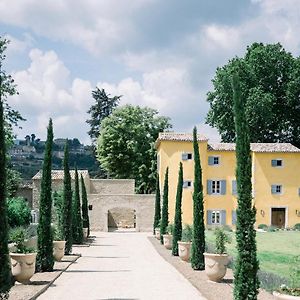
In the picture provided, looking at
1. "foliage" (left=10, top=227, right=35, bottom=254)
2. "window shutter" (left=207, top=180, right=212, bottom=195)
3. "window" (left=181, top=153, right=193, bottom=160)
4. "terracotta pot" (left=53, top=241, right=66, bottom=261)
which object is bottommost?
"terracotta pot" (left=53, top=241, right=66, bottom=261)

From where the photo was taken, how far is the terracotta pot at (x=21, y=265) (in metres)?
13.6

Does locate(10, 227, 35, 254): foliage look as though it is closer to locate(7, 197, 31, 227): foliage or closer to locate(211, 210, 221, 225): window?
locate(7, 197, 31, 227): foliage

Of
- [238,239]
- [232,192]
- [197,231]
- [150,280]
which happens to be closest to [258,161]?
[232,192]

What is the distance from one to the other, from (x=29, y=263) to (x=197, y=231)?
21.2 feet

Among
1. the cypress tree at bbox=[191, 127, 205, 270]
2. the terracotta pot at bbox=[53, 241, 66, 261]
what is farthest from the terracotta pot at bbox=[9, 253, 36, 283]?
the cypress tree at bbox=[191, 127, 205, 270]

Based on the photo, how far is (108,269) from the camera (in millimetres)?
18422

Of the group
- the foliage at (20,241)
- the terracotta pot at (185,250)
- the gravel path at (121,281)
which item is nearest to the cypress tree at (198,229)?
the gravel path at (121,281)

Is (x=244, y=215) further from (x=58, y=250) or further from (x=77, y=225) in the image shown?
(x=77, y=225)

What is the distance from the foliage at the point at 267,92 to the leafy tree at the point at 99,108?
756 inches

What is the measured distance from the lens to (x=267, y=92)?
53.8 metres

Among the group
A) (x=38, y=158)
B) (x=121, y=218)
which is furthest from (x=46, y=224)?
(x=38, y=158)

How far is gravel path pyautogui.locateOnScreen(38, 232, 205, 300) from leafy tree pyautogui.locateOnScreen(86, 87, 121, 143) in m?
49.1

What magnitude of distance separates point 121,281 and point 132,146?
1694 inches

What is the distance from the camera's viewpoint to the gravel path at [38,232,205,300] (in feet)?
40.9
